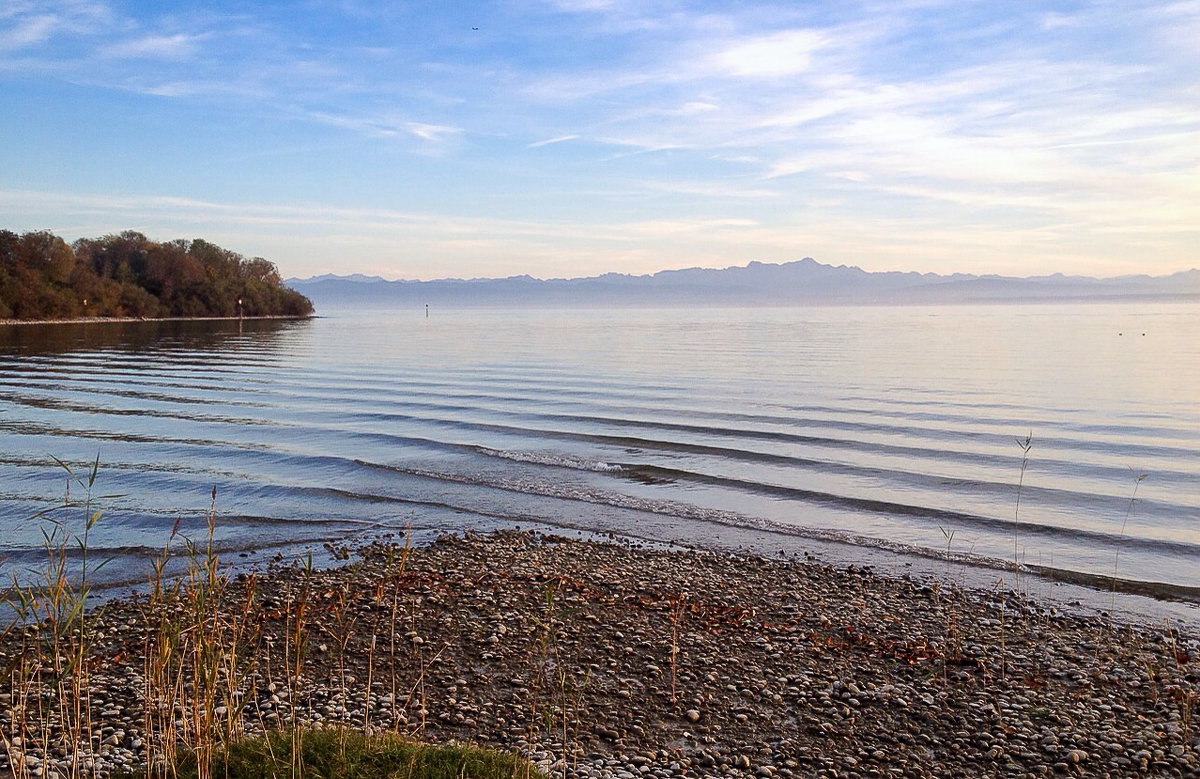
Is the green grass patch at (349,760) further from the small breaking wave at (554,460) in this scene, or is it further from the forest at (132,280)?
the forest at (132,280)

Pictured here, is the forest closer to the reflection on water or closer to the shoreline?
the reflection on water

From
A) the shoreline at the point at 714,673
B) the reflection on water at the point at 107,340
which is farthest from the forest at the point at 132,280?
the shoreline at the point at 714,673

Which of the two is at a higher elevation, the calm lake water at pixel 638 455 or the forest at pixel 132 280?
the forest at pixel 132 280

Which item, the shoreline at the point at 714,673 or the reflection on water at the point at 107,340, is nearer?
the shoreline at the point at 714,673

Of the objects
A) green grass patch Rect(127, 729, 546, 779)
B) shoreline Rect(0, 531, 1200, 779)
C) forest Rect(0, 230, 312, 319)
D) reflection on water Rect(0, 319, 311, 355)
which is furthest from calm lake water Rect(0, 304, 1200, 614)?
forest Rect(0, 230, 312, 319)

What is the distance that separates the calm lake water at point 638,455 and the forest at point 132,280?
2464 inches

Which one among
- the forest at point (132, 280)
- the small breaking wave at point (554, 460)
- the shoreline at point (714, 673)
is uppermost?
the forest at point (132, 280)

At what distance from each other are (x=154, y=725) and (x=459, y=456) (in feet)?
49.9

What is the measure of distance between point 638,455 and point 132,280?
124 m

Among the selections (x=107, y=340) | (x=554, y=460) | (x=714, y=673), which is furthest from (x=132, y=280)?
(x=714, y=673)

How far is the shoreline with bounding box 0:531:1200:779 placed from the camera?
23.9ft

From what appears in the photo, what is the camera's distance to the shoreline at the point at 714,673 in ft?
23.9

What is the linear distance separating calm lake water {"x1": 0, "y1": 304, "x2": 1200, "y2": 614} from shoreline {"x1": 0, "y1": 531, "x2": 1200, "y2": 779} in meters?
3.16

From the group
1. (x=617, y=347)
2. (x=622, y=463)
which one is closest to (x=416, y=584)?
(x=622, y=463)
